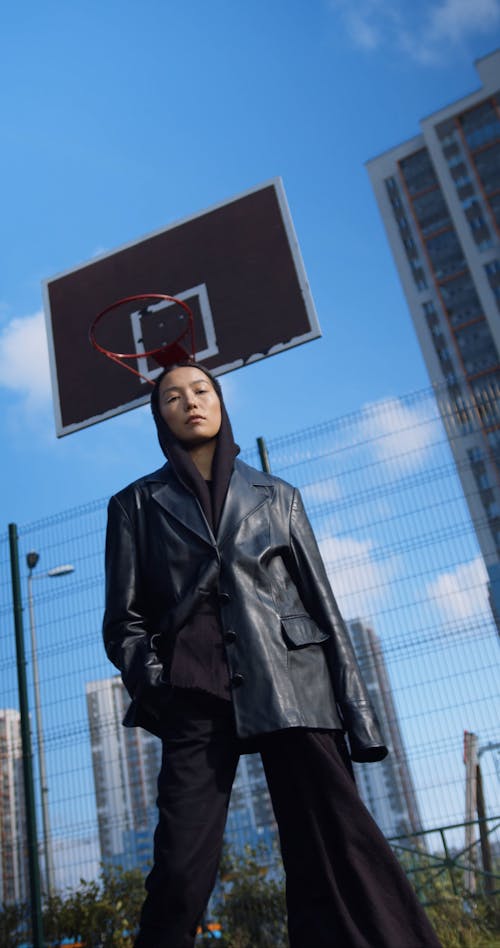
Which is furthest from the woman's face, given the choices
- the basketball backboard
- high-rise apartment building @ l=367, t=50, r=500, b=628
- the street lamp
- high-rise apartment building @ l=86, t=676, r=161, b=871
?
high-rise apartment building @ l=367, t=50, r=500, b=628

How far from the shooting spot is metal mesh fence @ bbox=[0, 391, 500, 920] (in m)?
5.64

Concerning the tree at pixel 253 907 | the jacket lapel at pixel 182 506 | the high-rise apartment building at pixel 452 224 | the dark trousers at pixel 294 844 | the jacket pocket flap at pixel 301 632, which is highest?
the high-rise apartment building at pixel 452 224

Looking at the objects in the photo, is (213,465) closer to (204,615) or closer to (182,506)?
(182,506)

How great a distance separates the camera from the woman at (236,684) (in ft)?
6.81

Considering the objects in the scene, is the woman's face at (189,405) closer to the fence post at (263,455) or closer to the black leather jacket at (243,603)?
the black leather jacket at (243,603)

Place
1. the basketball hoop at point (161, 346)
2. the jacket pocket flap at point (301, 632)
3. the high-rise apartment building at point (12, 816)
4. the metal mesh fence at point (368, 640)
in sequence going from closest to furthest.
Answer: the jacket pocket flap at point (301, 632), the basketball hoop at point (161, 346), the metal mesh fence at point (368, 640), the high-rise apartment building at point (12, 816)

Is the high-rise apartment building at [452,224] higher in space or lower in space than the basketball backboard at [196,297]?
higher

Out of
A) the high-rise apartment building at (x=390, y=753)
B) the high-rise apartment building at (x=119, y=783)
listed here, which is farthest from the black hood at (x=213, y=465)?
the high-rise apartment building at (x=119, y=783)

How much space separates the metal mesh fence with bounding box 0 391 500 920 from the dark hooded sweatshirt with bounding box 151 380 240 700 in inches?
130

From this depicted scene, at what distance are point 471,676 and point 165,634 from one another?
11.9ft

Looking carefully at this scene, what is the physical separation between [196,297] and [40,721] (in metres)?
3.32

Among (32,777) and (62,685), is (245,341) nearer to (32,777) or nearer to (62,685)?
(62,685)

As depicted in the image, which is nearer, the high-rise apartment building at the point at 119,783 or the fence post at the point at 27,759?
the fence post at the point at 27,759

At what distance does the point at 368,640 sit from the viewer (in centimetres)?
607
